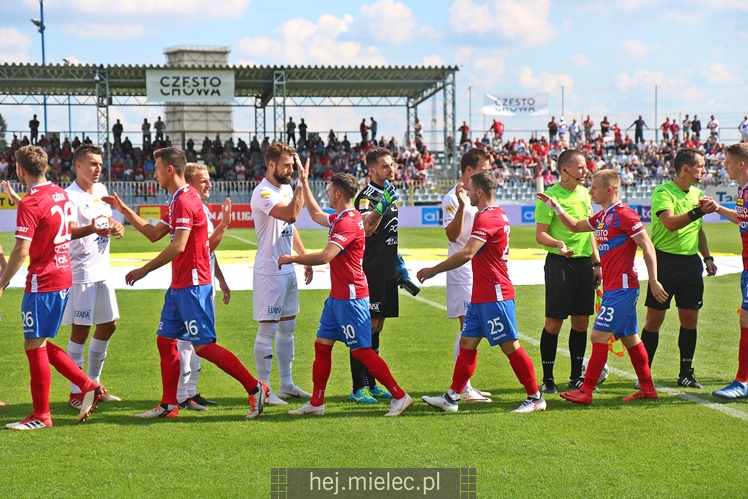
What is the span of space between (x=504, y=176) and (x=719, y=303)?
27396 millimetres

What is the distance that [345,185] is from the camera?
6.59 metres

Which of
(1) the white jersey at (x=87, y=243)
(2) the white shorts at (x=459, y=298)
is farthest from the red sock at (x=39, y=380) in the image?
(2) the white shorts at (x=459, y=298)

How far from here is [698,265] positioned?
788 cm

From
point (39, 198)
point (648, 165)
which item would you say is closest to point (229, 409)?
point (39, 198)

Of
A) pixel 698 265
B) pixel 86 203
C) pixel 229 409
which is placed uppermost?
pixel 86 203

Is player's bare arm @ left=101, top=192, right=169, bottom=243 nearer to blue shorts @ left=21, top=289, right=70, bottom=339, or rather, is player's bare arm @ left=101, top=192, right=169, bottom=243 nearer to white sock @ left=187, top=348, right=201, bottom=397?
blue shorts @ left=21, top=289, right=70, bottom=339

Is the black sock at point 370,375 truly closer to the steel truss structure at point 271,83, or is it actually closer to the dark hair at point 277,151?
the dark hair at point 277,151

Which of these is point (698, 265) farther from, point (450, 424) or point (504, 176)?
point (504, 176)

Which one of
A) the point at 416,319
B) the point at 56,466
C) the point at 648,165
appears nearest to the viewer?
the point at 56,466

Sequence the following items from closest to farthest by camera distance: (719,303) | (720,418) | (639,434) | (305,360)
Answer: (639,434) → (720,418) → (305,360) → (719,303)

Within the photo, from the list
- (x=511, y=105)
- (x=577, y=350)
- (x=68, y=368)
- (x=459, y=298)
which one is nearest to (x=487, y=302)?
(x=459, y=298)

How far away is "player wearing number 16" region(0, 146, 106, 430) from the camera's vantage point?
6.29m

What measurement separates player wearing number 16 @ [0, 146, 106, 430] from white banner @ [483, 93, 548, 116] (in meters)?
40.5

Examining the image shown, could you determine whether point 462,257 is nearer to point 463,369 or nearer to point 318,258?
point 463,369
